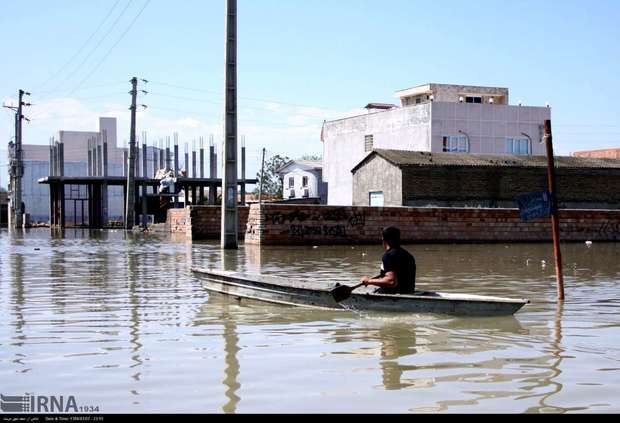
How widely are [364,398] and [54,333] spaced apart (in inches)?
199

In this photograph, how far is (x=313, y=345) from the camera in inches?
388

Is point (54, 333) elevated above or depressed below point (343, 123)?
below

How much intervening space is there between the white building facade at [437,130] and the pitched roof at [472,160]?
739 centimetres

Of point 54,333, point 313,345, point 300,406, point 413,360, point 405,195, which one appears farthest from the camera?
point 405,195

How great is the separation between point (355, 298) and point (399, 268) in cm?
78

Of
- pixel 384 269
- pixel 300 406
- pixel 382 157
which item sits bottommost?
pixel 300 406

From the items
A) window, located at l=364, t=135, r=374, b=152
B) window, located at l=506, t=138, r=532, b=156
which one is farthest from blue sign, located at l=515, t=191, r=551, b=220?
window, located at l=364, t=135, r=374, b=152

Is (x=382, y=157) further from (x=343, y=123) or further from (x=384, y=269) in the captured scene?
(x=384, y=269)

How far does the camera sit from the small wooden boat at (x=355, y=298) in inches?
459

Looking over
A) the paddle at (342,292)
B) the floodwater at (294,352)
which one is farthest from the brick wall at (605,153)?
the paddle at (342,292)

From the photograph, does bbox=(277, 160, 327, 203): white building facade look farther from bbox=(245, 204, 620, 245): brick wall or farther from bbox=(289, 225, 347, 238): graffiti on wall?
bbox=(289, 225, 347, 238): graffiti on wall

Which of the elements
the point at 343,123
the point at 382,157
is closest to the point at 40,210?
the point at 343,123

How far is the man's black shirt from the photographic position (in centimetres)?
1205

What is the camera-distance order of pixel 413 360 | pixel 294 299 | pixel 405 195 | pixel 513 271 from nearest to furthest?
pixel 413 360 < pixel 294 299 < pixel 513 271 < pixel 405 195
